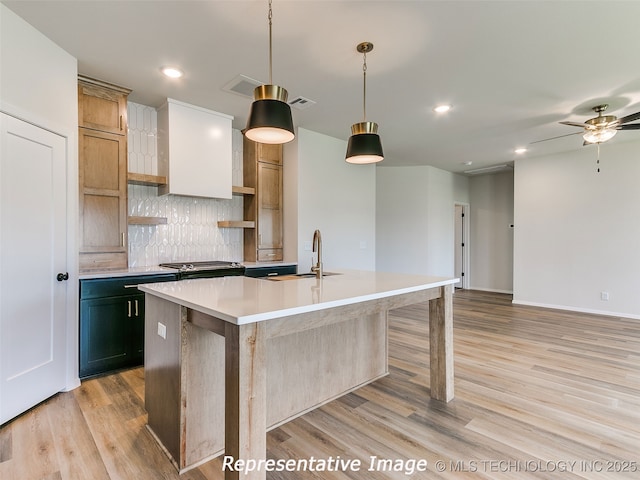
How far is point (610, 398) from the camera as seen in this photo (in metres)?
2.55

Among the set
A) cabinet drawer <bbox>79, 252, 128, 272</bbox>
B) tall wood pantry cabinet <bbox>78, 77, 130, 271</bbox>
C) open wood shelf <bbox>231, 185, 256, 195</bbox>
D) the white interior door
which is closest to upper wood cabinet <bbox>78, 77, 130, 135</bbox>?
tall wood pantry cabinet <bbox>78, 77, 130, 271</bbox>

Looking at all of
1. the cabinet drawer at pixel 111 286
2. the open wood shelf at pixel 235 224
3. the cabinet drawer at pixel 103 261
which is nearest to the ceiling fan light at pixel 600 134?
the open wood shelf at pixel 235 224

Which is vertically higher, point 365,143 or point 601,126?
point 601,126

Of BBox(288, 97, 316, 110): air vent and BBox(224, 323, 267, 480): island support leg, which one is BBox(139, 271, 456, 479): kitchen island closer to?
BBox(224, 323, 267, 480): island support leg

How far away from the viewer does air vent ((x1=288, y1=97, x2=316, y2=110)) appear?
3.54 metres

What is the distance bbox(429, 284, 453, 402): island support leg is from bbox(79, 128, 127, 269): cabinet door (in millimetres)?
2975

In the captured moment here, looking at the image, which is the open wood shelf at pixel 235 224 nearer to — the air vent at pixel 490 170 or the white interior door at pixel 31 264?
the white interior door at pixel 31 264

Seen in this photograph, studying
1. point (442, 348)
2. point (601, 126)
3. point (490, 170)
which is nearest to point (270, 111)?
point (442, 348)

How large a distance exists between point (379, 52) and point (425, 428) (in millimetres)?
2769

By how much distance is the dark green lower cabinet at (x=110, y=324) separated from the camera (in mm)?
2865

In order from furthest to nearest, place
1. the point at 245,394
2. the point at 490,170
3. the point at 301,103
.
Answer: the point at 490,170 < the point at 301,103 < the point at 245,394

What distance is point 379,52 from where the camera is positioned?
2.63m

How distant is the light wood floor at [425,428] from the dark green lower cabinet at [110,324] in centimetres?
15

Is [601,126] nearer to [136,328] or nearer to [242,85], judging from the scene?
[242,85]
